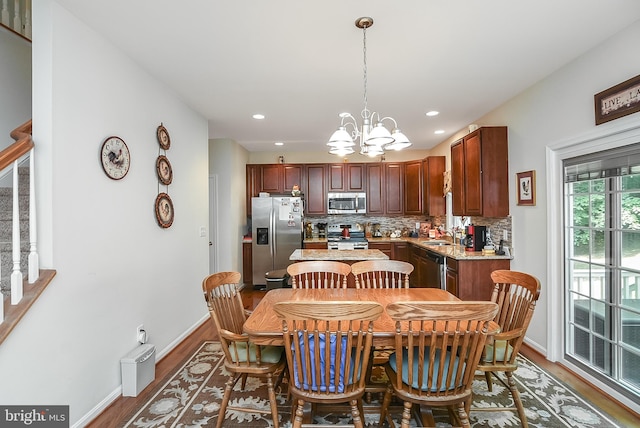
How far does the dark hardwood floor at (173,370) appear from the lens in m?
2.11

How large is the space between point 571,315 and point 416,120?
2749 millimetres

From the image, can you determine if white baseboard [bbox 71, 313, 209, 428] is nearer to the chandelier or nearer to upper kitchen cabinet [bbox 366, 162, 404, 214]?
the chandelier

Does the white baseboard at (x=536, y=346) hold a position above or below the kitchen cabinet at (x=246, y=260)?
below

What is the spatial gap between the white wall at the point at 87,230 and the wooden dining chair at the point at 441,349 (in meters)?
1.88

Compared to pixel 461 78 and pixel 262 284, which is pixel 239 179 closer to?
pixel 262 284

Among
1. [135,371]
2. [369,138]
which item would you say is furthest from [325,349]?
[135,371]

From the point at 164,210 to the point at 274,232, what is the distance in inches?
106

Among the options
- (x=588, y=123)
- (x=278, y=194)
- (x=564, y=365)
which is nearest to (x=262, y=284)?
(x=278, y=194)

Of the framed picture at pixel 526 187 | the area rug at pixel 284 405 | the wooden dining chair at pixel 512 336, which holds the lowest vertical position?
the area rug at pixel 284 405

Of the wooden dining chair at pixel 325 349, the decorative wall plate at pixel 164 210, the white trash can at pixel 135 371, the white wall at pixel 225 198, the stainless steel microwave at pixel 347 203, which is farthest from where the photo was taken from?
the stainless steel microwave at pixel 347 203

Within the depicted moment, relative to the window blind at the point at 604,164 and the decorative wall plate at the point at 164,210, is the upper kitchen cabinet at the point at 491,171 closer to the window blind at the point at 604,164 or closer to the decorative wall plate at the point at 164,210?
the window blind at the point at 604,164

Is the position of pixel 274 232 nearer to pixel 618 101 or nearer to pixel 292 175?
pixel 292 175

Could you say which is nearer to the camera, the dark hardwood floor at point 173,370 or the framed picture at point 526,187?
the dark hardwood floor at point 173,370

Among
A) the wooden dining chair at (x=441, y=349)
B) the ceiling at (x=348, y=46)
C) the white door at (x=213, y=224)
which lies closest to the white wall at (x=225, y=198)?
the white door at (x=213, y=224)
